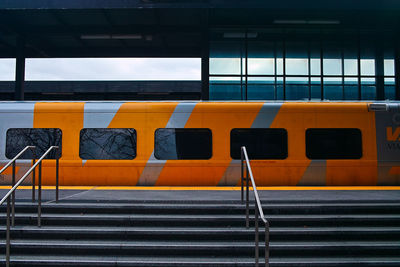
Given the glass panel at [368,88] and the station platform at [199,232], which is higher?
the glass panel at [368,88]

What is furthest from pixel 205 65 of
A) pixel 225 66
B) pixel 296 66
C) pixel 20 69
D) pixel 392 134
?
pixel 20 69

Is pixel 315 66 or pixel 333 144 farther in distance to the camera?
pixel 315 66

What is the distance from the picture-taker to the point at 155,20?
16.4 meters

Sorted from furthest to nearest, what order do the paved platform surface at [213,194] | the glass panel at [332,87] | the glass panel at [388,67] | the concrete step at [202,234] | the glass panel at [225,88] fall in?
the glass panel at [388,67], the glass panel at [332,87], the glass panel at [225,88], the paved platform surface at [213,194], the concrete step at [202,234]

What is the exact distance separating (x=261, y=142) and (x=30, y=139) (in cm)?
623

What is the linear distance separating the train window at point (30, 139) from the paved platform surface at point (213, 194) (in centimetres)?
129

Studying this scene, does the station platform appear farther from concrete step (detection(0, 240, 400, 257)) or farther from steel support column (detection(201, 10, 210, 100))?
steel support column (detection(201, 10, 210, 100))

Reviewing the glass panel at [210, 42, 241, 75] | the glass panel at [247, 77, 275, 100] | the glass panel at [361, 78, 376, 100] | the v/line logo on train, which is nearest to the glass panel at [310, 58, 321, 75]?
the glass panel at [247, 77, 275, 100]

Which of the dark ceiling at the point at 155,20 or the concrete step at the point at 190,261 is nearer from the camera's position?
the concrete step at the point at 190,261

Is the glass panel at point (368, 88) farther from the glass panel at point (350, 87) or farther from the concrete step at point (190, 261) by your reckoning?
the concrete step at point (190, 261)

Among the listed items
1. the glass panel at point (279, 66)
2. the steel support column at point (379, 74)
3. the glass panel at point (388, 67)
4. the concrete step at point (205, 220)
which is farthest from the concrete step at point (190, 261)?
the glass panel at point (388, 67)

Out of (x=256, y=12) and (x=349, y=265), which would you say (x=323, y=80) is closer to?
(x=256, y=12)

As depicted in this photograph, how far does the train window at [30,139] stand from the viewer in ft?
31.5

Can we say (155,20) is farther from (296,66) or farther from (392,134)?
(392,134)
